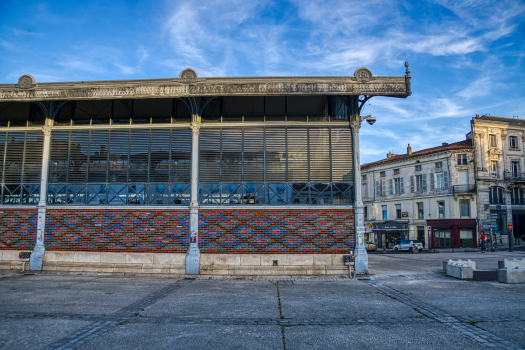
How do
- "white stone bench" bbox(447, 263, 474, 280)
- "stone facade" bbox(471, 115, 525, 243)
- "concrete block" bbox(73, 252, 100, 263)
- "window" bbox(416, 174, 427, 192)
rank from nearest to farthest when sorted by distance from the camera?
"white stone bench" bbox(447, 263, 474, 280) < "concrete block" bbox(73, 252, 100, 263) < "stone facade" bbox(471, 115, 525, 243) < "window" bbox(416, 174, 427, 192)

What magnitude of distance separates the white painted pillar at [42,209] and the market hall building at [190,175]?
4cm

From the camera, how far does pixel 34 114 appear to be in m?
16.3

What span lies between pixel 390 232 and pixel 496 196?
12.0m

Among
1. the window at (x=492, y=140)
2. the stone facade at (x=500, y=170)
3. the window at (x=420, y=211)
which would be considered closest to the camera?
the stone facade at (x=500, y=170)

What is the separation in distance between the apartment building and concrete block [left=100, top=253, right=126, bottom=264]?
87.7 feet

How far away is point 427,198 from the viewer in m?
40.3

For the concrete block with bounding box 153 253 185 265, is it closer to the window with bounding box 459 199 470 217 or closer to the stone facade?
the window with bounding box 459 199 470 217

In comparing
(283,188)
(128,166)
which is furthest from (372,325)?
(128,166)

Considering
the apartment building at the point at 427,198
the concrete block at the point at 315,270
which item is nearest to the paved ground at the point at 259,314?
the concrete block at the point at 315,270

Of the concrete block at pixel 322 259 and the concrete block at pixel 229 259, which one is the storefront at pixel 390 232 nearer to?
the concrete block at pixel 322 259

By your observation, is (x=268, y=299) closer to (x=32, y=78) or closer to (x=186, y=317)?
(x=186, y=317)

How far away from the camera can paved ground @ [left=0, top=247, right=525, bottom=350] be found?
6227 mm

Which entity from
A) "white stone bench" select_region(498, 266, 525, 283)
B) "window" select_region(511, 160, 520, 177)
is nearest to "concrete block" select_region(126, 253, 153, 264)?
"white stone bench" select_region(498, 266, 525, 283)

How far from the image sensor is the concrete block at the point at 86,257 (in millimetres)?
14758
